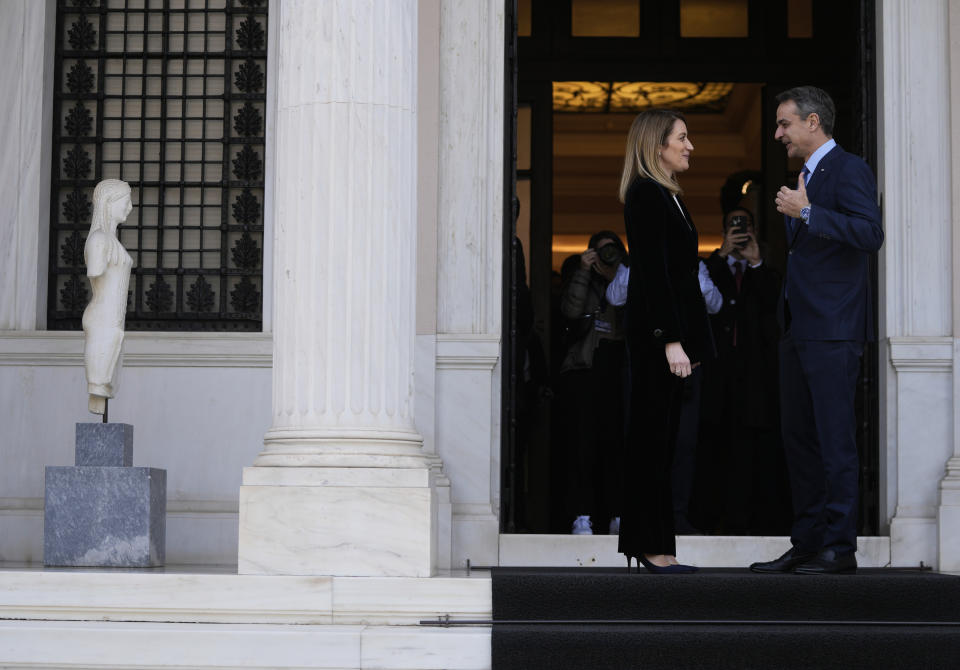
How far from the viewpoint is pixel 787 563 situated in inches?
309

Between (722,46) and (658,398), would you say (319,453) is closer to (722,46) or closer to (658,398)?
(658,398)

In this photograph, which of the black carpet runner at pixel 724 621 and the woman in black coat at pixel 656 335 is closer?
the black carpet runner at pixel 724 621

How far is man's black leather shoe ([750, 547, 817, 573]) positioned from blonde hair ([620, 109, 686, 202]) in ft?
6.54

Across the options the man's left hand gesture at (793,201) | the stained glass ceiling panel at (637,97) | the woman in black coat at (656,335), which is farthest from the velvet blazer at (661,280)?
the stained glass ceiling panel at (637,97)

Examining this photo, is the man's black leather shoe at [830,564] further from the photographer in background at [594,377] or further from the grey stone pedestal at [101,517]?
the grey stone pedestal at [101,517]

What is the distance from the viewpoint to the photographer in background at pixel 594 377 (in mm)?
10414

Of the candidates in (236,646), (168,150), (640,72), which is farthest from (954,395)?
(168,150)

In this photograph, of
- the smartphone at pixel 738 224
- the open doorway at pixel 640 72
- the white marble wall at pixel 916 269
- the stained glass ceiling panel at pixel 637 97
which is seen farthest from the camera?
the stained glass ceiling panel at pixel 637 97

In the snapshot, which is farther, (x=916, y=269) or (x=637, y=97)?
(x=637, y=97)

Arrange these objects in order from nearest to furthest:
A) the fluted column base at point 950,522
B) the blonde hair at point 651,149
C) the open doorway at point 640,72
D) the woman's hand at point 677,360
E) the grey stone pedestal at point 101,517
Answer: the woman's hand at point 677,360 < the blonde hair at point 651,149 < the grey stone pedestal at point 101,517 < the fluted column base at point 950,522 < the open doorway at point 640,72

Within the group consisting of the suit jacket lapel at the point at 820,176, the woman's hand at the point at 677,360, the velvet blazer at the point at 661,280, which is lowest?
the woman's hand at the point at 677,360

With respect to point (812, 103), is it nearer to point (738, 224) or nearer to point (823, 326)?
point (823, 326)

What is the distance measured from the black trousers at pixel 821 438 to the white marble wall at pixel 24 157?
513 cm

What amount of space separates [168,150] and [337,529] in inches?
157
